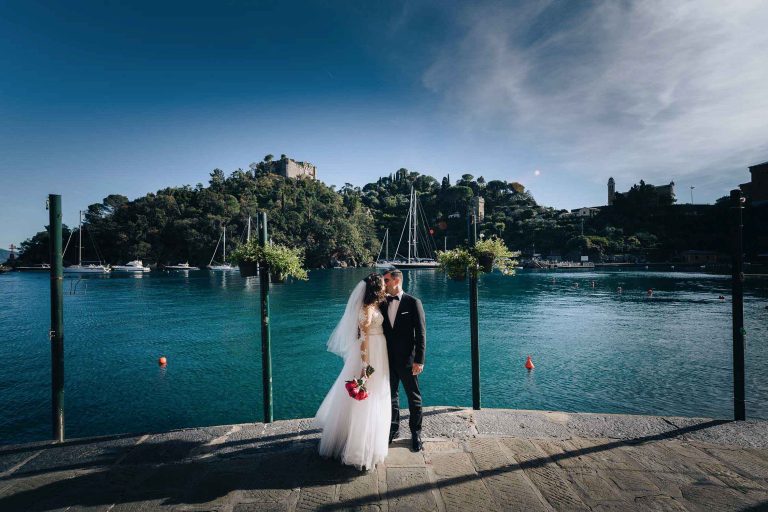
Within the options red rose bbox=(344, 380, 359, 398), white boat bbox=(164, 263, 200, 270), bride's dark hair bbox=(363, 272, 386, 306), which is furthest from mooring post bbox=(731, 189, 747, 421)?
white boat bbox=(164, 263, 200, 270)

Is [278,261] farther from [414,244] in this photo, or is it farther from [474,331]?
[414,244]

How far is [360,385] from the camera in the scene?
13.5 feet

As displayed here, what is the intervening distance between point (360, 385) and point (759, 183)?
108 metres

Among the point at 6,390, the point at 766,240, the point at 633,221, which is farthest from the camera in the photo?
the point at 633,221

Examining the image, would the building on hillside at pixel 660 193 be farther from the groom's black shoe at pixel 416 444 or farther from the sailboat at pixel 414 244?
the groom's black shoe at pixel 416 444

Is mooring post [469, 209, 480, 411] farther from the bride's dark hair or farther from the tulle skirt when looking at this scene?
the tulle skirt

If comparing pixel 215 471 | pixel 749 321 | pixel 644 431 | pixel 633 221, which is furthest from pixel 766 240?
pixel 215 471

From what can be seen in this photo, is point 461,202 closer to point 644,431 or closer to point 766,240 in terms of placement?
point 766,240

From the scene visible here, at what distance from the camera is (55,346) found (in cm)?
485

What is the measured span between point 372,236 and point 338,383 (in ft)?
369

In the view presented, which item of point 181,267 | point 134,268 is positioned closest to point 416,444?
point 134,268

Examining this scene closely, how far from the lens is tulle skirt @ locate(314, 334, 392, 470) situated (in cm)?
395

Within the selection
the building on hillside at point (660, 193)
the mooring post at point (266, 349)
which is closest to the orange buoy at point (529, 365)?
the mooring post at point (266, 349)

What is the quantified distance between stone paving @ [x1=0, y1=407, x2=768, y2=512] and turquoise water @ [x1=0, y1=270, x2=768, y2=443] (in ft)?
15.5
